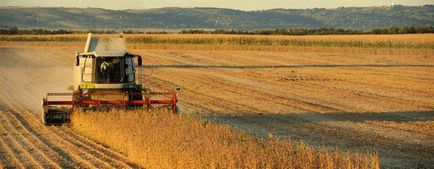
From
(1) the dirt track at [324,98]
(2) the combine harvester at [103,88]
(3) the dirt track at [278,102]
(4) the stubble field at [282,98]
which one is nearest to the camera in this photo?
(3) the dirt track at [278,102]

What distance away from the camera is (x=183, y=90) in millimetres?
25359

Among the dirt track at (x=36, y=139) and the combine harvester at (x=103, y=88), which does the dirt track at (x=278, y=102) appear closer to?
the dirt track at (x=36, y=139)

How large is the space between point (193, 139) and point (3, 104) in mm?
11698

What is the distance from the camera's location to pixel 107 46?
59.2 ft

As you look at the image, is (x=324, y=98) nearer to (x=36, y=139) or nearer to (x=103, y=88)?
(x=103, y=88)

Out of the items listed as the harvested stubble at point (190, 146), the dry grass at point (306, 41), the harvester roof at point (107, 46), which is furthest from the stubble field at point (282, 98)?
the dry grass at point (306, 41)

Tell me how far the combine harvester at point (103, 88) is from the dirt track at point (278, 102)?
2.22ft

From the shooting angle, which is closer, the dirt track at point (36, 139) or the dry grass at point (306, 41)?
the dirt track at point (36, 139)

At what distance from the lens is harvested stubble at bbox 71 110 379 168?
9859mm

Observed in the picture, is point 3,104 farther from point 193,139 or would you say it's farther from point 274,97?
point 193,139

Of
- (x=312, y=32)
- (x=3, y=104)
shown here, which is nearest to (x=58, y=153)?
(x=3, y=104)

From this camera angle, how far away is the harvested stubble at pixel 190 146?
986cm

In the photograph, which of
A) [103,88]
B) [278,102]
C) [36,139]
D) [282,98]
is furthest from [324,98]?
[36,139]

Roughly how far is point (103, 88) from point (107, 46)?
1.25 metres
